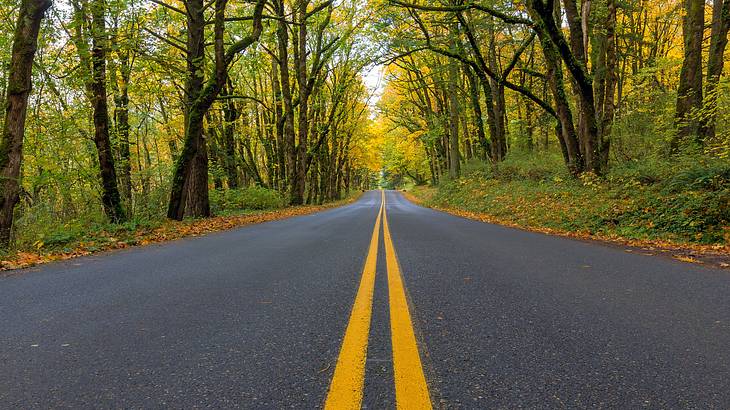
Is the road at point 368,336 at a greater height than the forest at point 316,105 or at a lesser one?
lesser

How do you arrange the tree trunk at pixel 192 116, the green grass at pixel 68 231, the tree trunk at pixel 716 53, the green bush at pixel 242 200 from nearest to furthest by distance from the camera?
1. the green grass at pixel 68 231
2. the tree trunk at pixel 716 53
3. the tree trunk at pixel 192 116
4. the green bush at pixel 242 200

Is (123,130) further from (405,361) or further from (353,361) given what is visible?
(405,361)

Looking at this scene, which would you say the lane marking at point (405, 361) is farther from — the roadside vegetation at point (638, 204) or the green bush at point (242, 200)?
the green bush at point (242, 200)

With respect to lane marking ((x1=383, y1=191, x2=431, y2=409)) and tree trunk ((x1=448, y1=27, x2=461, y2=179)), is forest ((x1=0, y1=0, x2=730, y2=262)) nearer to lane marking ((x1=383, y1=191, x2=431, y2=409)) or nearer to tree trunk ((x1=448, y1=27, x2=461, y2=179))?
tree trunk ((x1=448, y1=27, x2=461, y2=179))

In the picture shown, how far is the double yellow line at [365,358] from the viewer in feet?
6.29

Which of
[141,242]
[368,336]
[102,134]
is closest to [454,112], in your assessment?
[102,134]

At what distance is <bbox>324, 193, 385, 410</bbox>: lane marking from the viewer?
1922 mm

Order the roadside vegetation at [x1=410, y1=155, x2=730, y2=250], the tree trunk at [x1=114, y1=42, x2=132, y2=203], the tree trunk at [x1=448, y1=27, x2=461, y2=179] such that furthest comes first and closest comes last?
the tree trunk at [x1=448, y1=27, x2=461, y2=179]
the tree trunk at [x1=114, y1=42, x2=132, y2=203]
the roadside vegetation at [x1=410, y1=155, x2=730, y2=250]

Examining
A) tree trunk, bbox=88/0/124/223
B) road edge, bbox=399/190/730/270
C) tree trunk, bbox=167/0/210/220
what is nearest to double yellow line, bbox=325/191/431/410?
road edge, bbox=399/190/730/270

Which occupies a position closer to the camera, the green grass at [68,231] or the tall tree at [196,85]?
the green grass at [68,231]

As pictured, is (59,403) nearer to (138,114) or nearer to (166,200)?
(166,200)

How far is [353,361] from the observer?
2.34 m

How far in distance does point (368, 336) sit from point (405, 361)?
47cm

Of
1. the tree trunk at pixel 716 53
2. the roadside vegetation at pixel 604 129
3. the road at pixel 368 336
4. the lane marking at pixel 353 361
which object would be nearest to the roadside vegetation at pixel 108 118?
the road at pixel 368 336
